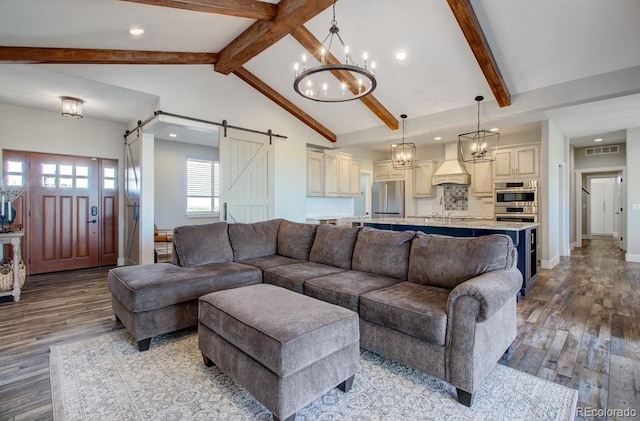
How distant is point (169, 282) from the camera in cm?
266

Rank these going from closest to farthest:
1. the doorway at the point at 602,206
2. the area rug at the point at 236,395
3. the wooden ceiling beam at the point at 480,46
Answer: the area rug at the point at 236,395 < the wooden ceiling beam at the point at 480,46 < the doorway at the point at 602,206

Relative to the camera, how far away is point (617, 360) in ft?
7.68

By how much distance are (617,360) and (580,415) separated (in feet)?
3.26

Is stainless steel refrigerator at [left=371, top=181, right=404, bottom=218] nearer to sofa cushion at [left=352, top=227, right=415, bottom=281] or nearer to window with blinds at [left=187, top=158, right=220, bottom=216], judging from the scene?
window with blinds at [left=187, top=158, right=220, bottom=216]

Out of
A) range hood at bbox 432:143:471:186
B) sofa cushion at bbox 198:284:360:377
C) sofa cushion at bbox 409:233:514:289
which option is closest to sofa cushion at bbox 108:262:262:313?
sofa cushion at bbox 198:284:360:377

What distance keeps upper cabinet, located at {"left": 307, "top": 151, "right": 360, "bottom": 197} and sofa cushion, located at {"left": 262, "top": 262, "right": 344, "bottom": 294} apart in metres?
3.74

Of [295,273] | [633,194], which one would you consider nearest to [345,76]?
[295,273]

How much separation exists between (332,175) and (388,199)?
219 centimetres

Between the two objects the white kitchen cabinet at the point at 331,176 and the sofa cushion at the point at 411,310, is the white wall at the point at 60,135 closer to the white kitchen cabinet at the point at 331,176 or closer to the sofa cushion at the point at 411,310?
the white kitchen cabinet at the point at 331,176

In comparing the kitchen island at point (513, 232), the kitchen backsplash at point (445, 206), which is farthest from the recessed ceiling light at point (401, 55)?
the kitchen backsplash at point (445, 206)

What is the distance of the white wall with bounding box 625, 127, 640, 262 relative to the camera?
20.6 feet

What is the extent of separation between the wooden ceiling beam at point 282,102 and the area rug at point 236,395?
188 inches

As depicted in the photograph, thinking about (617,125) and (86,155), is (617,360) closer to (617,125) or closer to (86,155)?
(617,125)

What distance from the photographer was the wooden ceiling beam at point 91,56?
10.9 feet
